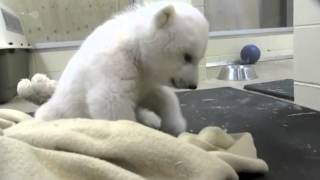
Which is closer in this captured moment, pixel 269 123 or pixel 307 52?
pixel 269 123

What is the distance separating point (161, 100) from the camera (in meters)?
1.05

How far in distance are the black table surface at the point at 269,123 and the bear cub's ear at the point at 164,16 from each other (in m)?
0.36

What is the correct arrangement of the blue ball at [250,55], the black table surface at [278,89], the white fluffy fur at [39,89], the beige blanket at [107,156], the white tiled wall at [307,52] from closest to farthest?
the beige blanket at [107,156] → the white fluffy fur at [39,89] → the white tiled wall at [307,52] → the black table surface at [278,89] → the blue ball at [250,55]

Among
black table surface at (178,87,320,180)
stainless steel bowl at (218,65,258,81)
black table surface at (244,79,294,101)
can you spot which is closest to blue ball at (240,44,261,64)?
stainless steel bowl at (218,65,258,81)

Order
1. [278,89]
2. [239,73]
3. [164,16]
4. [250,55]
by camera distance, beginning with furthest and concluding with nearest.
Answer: [250,55]
[239,73]
[278,89]
[164,16]

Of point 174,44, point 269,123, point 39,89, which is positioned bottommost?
point 269,123

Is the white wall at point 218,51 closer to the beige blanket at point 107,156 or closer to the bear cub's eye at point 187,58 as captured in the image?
the bear cub's eye at point 187,58

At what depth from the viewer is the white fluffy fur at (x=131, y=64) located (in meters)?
0.88

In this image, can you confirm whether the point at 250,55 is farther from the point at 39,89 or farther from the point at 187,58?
the point at 187,58

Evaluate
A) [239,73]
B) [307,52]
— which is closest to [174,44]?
[307,52]

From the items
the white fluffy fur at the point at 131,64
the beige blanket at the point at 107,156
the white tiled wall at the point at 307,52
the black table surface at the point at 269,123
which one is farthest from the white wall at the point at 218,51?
the beige blanket at the point at 107,156

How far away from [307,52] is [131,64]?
748 mm

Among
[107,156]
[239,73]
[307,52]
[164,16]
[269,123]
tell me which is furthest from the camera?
[239,73]

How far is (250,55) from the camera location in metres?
2.88
